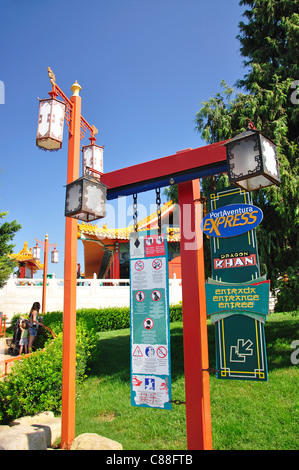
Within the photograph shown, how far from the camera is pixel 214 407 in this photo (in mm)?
4773

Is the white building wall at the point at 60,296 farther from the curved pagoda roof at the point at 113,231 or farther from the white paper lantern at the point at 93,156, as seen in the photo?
the white paper lantern at the point at 93,156

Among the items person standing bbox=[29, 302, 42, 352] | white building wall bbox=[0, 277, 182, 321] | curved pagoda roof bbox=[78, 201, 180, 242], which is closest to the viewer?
person standing bbox=[29, 302, 42, 352]

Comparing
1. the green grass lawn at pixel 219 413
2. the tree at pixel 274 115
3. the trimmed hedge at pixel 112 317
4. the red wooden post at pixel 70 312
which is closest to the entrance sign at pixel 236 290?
the green grass lawn at pixel 219 413

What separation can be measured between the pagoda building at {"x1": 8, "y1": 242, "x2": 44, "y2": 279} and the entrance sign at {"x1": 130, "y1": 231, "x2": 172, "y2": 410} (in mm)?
24510

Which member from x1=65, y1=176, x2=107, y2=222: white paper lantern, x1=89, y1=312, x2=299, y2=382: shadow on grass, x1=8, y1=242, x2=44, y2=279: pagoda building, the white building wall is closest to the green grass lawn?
x1=89, y1=312, x2=299, y2=382: shadow on grass

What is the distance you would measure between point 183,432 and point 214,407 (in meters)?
0.68

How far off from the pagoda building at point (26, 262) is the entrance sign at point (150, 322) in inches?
965

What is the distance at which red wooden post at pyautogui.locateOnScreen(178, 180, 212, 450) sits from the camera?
3.02 m

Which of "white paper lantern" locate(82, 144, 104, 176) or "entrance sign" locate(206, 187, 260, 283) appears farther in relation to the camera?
"white paper lantern" locate(82, 144, 104, 176)

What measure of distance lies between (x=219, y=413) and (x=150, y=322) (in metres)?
2.27

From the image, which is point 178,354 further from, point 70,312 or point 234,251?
point 234,251

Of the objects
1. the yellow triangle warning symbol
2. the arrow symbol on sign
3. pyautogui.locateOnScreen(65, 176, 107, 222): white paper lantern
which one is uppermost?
pyautogui.locateOnScreen(65, 176, 107, 222): white paper lantern

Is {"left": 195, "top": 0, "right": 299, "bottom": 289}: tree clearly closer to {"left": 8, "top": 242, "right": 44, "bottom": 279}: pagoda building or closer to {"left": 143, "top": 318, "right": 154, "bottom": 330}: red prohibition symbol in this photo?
{"left": 143, "top": 318, "right": 154, "bottom": 330}: red prohibition symbol

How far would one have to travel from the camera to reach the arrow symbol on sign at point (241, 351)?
295 cm
